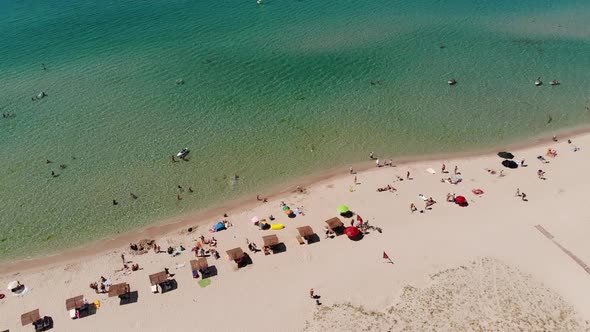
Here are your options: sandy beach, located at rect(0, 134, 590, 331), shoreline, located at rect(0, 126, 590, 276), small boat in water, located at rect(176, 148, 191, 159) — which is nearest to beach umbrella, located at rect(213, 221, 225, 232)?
sandy beach, located at rect(0, 134, 590, 331)

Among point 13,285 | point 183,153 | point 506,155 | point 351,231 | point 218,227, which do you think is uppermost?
point 183,153

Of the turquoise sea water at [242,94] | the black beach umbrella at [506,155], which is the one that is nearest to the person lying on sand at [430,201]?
the turquoise sea water at [242,94]

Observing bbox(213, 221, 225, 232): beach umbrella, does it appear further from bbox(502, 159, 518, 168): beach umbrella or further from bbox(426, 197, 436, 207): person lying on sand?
bbox(502, 159, 518, 168): beach umbrella

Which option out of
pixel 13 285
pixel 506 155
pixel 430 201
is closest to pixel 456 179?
pixel 430 201

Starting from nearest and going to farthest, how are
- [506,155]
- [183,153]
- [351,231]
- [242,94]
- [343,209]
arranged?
[351,231] < [343,209] < [506,155] < [183,153] < [242,94]

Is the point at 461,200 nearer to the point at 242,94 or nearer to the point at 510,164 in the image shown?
the point at 510,164

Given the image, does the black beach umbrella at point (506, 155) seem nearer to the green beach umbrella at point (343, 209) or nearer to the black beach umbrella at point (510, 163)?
the black beach umbrella at point (510, 163)

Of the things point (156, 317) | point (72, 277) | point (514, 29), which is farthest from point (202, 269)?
point (514, 29)
